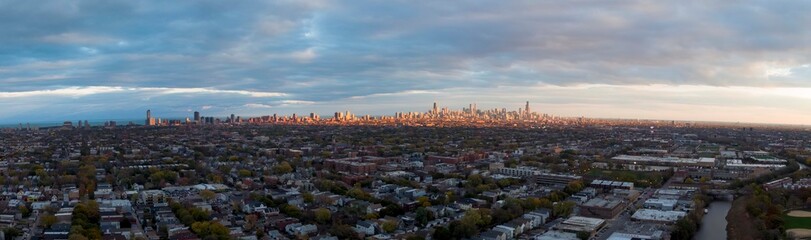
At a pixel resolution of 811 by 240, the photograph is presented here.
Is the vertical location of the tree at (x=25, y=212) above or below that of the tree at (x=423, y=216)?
below

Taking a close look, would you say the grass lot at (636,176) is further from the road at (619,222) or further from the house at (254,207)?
the house at (254,207)

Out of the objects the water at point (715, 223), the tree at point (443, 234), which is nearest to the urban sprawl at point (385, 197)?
the tree at point (443, 234)

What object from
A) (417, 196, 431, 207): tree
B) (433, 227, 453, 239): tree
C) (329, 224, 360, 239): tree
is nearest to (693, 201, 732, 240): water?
(433, 227, 453, 239): tree

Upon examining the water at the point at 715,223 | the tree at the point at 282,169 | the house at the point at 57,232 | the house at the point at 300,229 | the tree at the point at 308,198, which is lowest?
the water at the point at 715,223

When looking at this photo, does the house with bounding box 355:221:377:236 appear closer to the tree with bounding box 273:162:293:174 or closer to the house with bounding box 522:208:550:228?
the house with bounding box 522:208:550:228

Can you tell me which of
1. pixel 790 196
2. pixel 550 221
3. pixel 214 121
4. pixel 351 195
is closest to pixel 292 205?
pixel 351 195

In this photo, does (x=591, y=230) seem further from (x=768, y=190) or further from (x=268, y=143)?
(x=268, y=143)
